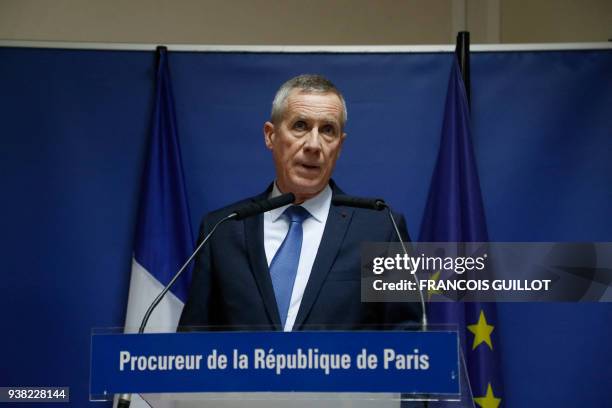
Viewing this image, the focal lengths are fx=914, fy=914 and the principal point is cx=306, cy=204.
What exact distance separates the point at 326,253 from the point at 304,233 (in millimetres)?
113

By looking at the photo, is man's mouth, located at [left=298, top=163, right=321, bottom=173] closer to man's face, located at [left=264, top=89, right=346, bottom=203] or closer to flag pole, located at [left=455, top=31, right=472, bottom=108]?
man's face, located at [left=264, top=89, right=346, bottom=203]

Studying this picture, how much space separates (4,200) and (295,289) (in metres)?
1.47

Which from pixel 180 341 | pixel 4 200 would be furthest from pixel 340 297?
pixel 4 200

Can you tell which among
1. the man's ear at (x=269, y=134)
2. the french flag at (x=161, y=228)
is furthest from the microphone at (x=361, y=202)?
the french flag at (x=161, y=228)

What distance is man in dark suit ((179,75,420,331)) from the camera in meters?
2.59

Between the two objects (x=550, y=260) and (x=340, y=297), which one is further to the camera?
(x=550, y=260)

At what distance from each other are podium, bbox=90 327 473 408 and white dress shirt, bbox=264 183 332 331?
725mm

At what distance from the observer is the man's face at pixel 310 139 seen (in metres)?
2.84

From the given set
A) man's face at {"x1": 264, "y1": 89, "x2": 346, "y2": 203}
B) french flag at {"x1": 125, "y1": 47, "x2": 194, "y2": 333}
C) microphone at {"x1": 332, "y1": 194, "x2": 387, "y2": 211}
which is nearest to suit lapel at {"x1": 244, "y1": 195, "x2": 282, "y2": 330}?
man's face at {"x1": 264, "y1": 89, "x2": 346, "y2": 203}

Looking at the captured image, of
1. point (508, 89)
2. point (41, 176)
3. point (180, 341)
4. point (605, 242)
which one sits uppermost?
point (508, 89)

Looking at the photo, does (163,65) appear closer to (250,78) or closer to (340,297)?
(250,78)

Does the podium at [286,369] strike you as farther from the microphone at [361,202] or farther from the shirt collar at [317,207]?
the shirt collar at [317,207]

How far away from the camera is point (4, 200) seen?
11.5 ft

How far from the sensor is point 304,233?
272 centimetres
